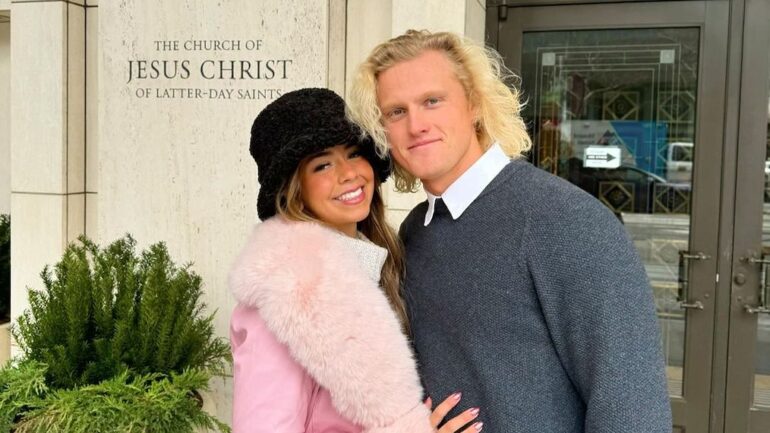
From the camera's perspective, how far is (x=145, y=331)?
2703 mm

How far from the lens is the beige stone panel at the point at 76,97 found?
399 cm

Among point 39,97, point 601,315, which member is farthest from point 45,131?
point 601,315

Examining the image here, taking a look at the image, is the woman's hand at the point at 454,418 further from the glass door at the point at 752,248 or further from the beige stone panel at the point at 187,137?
the glass door at the point at 752,248

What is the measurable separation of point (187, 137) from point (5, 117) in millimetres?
2031

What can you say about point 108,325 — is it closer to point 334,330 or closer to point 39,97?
point 334,330

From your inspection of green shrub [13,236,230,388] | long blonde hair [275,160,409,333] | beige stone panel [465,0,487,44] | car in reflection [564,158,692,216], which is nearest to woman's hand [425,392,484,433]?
long blonde hair [275,160,409,333]

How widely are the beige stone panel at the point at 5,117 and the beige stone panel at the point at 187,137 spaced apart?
4.89 ft

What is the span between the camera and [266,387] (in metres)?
Result: 1.58

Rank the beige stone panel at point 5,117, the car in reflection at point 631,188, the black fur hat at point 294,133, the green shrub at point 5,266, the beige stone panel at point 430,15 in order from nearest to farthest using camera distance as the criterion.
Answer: the black fur hat at point 294,133 → the beige stone panel at point 430,15 → the car in reflection at point 631,188 → the green shrub at point 5,266 → the beige stone panel at point 5,117

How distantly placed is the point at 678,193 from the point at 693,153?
0.74ft

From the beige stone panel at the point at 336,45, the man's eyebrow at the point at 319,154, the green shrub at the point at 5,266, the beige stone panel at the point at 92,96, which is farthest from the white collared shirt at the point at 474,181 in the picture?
the green shrub at the point at 5,266

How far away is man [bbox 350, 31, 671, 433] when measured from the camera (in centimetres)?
140

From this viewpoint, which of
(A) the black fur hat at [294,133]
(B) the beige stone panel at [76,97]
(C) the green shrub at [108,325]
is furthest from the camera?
(B) the beige stone panel at [76,97]

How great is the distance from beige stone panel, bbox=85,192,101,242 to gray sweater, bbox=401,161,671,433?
296 cm
